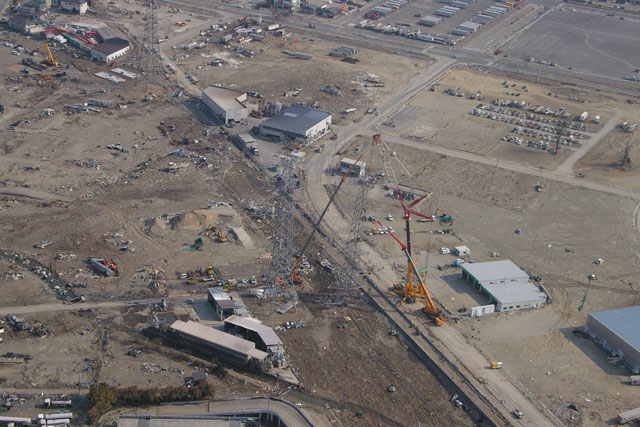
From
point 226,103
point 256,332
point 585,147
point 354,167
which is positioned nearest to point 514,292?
point 256,332

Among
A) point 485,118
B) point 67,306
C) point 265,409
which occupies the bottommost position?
point 67,306

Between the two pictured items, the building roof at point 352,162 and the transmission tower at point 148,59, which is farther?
the transmission tower at point 148,59

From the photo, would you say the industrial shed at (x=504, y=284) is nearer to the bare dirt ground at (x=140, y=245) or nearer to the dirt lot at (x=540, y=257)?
the dirt lot at (x=540, y=257)

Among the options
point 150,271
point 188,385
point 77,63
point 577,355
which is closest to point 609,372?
point 577,355

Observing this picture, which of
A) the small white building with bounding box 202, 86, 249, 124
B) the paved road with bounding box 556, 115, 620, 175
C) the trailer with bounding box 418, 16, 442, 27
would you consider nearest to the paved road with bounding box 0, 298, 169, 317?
the small white building with bounding box 202, 86, 249, 124

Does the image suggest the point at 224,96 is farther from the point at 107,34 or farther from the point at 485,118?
the point at 485,118

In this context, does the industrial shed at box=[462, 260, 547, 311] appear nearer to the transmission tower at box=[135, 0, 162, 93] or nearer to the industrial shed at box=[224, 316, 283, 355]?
the industrial shed at box=[224, 316, 283, 355]

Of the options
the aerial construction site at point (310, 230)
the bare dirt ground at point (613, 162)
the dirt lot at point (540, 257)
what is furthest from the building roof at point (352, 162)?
the bare dirt ground at point (613, 162)

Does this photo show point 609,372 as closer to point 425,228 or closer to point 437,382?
point 437,382
